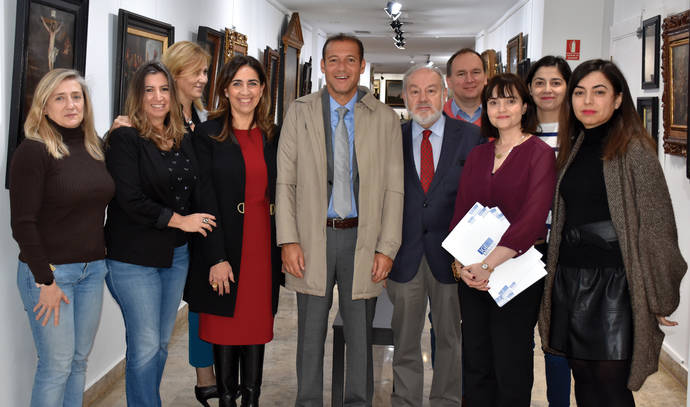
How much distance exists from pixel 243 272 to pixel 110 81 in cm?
165

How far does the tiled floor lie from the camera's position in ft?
12.8

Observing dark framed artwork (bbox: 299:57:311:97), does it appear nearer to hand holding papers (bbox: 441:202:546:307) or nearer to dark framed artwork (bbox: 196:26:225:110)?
dark framed artwork (bbox: 196:26:225:110)

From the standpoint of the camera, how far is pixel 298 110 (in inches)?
118

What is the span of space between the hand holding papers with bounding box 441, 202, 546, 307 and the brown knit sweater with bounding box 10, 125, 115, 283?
4.86 ft

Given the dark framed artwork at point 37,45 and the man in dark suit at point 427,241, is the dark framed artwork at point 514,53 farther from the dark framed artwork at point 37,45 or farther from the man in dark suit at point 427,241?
the dark framed artwork at point 37,45

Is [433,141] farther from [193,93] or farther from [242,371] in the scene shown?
[242,371]

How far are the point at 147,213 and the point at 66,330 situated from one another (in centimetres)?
58

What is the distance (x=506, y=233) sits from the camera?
102 inches

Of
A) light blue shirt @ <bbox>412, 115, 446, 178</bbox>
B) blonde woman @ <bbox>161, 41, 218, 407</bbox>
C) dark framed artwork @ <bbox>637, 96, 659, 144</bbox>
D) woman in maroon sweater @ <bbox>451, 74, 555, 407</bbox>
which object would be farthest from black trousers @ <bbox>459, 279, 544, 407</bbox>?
dark framed artwork @ <bbox>637, 96, 659, 144</bbox>

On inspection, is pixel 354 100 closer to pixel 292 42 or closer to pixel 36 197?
pixel 36 197

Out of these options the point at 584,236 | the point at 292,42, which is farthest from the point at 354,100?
the point at 292,42

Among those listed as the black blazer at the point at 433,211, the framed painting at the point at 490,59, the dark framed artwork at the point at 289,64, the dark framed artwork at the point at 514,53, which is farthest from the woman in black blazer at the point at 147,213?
the dark framed artwork at the point at 514,53

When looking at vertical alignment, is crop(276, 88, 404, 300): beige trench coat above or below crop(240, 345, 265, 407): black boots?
above

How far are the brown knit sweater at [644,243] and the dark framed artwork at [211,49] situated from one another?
389 centimetres
